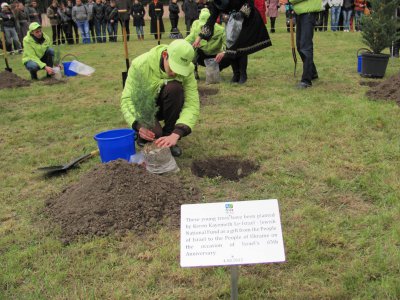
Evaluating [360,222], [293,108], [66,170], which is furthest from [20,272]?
[293,108]

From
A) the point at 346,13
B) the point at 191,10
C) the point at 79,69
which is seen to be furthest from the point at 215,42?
the point at 191,10

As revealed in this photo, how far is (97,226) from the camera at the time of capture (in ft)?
10.1

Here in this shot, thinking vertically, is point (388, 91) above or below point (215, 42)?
below

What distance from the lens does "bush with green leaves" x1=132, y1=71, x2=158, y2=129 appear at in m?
3.59

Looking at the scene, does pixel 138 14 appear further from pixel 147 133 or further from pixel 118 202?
pixel 118 202

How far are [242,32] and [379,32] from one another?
2334mm

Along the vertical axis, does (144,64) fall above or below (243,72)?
above

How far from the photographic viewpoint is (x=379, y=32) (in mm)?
7180

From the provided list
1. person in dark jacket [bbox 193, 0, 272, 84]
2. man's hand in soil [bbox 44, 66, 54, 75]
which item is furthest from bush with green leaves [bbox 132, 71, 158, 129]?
man's hand in soil [bbox 44, 66, 54, 75]

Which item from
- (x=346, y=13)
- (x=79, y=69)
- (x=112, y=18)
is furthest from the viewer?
(x=112, y=18)

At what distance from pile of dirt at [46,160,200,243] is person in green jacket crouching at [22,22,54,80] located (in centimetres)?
616

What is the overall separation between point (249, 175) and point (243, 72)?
413 cm

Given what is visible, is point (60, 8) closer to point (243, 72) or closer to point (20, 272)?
point (243, 72)

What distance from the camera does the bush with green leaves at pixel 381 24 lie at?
7.14 m
